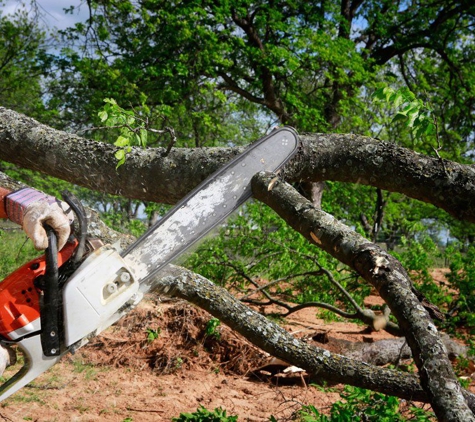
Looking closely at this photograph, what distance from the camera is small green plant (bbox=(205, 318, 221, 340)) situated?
16.9ft

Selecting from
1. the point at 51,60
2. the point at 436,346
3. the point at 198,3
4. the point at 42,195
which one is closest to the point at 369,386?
the point at 436,346

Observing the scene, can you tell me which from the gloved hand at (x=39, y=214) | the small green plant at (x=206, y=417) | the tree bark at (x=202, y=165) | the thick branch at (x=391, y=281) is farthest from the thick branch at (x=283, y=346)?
the gloved hand at (x=39, y=214)

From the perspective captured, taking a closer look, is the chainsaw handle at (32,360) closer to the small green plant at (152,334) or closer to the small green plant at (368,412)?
the small green plant at (368,412)

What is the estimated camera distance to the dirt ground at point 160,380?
3.92 m

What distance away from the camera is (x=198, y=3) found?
10914 mm

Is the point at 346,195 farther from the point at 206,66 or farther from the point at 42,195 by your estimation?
the point at 42,195

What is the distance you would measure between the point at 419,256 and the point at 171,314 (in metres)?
3.30

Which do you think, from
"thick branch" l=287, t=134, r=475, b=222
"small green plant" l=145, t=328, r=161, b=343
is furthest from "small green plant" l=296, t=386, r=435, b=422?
"small green plant" l=145, t=328, r=161, b=343

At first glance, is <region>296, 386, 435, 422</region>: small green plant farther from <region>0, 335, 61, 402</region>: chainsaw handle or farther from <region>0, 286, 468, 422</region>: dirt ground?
<region>0, 335, 61, 402</region>: chainsaw handle

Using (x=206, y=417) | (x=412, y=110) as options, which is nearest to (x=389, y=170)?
(x=412, y=110)

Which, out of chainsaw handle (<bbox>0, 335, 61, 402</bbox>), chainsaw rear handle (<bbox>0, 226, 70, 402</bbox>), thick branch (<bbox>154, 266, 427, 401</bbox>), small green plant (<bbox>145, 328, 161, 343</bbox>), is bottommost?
small green plant (<bbox>145, 328, 161, 343</bbox>)

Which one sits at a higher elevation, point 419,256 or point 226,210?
point 226,210

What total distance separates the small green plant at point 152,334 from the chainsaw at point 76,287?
3215 mm

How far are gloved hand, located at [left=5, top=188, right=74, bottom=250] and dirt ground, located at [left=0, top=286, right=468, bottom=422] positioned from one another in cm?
244
